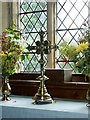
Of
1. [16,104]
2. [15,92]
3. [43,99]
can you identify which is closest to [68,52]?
[43,99]

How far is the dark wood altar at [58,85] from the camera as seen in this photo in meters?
2.06

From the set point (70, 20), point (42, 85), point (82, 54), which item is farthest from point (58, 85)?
point (70, 20)

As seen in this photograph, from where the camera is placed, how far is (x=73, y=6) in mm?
2373

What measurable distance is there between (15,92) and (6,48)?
1.32ft

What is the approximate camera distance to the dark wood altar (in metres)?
2.06

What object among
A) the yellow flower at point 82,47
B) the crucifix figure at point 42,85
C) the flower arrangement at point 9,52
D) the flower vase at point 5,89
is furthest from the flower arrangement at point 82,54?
the flower vase at point 5,89

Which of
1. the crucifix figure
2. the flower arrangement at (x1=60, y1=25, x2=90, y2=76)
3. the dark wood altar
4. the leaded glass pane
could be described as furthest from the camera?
the leaded glass pane

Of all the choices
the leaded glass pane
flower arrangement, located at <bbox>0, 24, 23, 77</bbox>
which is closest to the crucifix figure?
flower arrangement, located at <bbox>0, 24, 23, 77</bbox>

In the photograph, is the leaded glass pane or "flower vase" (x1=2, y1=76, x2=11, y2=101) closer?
"flower vase" (x1=2, y1=76, x2=11, y2=101)

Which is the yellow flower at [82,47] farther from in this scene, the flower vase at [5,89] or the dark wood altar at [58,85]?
the flower vase at [5,89]

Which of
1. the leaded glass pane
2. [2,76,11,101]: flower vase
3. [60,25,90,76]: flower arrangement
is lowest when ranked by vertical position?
[2,76,11,101]: flower vase

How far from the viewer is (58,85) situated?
214 centimetres

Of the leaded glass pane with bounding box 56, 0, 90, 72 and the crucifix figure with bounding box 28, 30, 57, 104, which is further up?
the leaded glass pane with bounding box 56, 0, 90, 72

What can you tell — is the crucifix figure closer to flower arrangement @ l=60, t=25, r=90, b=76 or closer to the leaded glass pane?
flower arrangement @ l=60, t=25, r=90, b=76
